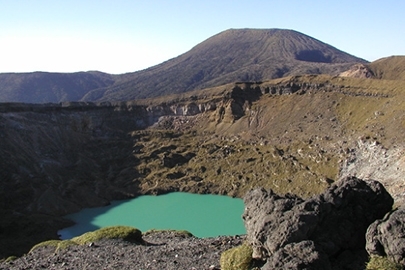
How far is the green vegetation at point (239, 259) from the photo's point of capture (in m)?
12.7

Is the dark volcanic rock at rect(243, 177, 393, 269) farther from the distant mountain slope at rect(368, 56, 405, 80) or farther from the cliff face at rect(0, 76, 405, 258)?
the distant mountain slope at rect(368, 56, 405, 80)

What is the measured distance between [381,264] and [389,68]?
4215 inches

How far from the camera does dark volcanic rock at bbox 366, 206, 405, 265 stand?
1036cm

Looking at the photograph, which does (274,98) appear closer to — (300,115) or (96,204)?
(300,115)

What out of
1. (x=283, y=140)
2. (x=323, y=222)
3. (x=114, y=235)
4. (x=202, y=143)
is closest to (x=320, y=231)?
(x=323, y=222)

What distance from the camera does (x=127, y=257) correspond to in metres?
17.8

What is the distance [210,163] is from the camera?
65.8m

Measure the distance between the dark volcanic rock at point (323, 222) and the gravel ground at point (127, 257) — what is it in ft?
8.83

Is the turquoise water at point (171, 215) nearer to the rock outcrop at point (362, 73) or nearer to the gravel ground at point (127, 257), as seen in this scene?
the gravel ground at point (127, 257)

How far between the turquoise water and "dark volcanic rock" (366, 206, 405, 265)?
1197 inches

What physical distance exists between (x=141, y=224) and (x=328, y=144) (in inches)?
993

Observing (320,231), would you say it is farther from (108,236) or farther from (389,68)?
(389,68)

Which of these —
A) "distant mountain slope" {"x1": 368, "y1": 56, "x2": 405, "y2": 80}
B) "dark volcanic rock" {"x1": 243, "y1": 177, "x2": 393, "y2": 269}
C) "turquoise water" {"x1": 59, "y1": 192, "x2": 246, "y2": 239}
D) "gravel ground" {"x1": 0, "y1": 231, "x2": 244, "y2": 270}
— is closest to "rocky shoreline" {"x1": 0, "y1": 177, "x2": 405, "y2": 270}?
"dark volcanic rock" {"x1": 243, "y1": 177, "x2": 393, "y2": 269}

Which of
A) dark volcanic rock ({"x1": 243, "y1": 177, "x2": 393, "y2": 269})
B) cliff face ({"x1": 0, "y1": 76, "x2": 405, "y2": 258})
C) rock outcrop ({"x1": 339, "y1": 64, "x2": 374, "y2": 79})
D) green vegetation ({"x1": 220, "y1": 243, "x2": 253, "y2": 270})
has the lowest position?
cliff face ({"x1": 0, "y1": 76, "x2": 405, "y2": 258})
